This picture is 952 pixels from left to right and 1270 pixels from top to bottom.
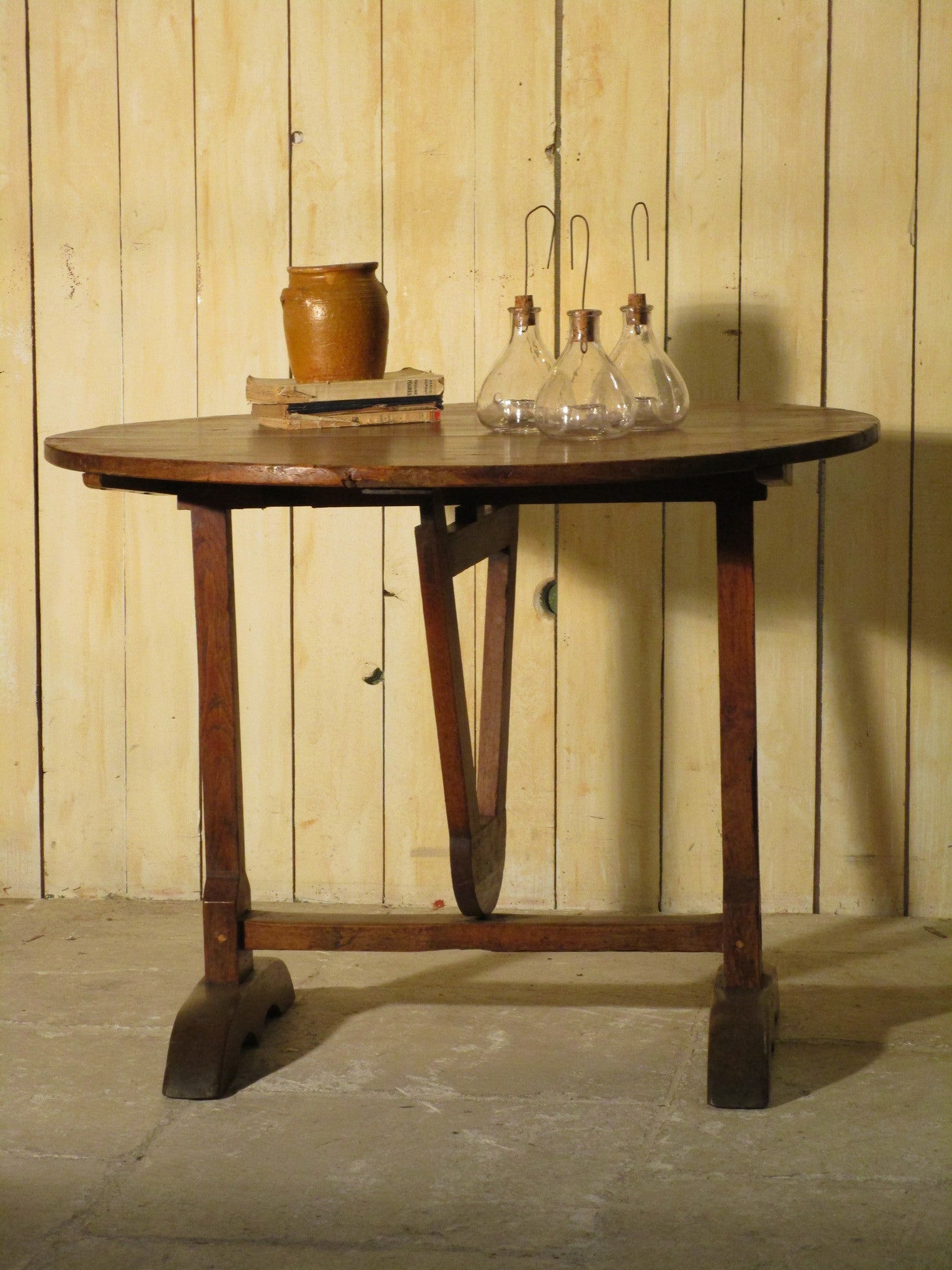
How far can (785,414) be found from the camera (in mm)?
1957

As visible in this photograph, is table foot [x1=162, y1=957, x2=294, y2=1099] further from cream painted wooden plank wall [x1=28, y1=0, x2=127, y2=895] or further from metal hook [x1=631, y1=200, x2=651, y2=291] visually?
metal hook [x1=631, y1=200, x2=651, y2=291]

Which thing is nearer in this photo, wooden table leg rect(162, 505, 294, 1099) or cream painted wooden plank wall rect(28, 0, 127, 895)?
wooden table leg rect(162, 505, 294, 1099)

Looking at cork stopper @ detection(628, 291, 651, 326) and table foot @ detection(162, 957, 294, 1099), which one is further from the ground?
cork stopper @ detection(628, 291, 651, 326)

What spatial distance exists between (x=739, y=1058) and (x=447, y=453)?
805 mm

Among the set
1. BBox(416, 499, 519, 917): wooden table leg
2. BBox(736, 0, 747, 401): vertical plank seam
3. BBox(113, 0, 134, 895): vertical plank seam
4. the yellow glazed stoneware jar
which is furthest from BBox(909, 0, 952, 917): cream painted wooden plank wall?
BBox(113, 0, 134, 895): vertical plank seam

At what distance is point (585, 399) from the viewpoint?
1.74 metres

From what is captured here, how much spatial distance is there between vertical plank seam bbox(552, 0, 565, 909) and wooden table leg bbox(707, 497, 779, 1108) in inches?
24.0

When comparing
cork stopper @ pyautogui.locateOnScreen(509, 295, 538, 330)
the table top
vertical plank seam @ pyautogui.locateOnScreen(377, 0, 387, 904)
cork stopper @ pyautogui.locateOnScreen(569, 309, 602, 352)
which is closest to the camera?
the table top

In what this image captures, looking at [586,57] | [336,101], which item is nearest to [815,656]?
[586,57]

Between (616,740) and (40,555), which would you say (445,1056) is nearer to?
(616,740)

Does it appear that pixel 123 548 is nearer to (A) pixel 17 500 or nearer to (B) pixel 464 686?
(A) pixel 17 500

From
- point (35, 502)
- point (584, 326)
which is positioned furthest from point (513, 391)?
point (35, 502)

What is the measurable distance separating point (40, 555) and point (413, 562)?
648 millimetres

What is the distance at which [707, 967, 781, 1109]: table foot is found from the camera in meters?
1.80
